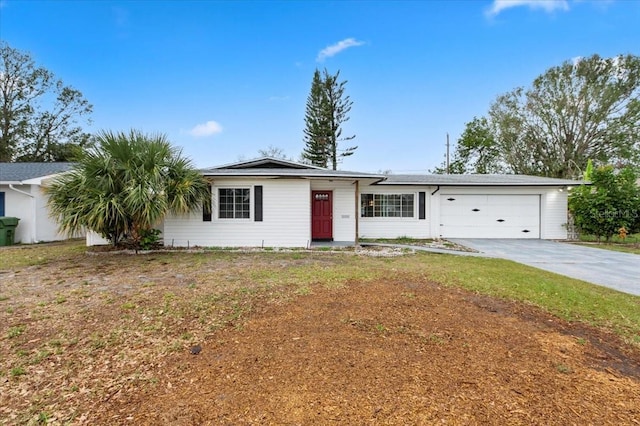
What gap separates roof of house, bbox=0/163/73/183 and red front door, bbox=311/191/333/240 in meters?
9.28

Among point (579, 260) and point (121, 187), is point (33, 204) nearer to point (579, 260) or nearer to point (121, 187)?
point (121, 187)

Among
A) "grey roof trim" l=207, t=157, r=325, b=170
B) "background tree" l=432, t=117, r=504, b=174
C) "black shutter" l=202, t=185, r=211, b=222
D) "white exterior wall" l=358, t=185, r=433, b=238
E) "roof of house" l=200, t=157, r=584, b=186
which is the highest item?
"background tree" l=432, t=117, r=504, b=174

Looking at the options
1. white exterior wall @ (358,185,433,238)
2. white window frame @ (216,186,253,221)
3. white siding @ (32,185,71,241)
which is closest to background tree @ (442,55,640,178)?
white exterior wall @ (358,185,433,238)

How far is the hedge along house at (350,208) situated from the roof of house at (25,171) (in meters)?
6.22

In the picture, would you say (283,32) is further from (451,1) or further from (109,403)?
(109,403)

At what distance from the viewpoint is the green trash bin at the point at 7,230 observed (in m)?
11.0

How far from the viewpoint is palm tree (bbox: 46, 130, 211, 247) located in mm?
8141

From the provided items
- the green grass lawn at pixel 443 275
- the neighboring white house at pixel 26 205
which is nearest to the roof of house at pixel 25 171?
the neighboring white house at pixel 26 205

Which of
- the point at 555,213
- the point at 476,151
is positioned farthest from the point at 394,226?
the point at 476,151

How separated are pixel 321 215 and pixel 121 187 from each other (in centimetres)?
671

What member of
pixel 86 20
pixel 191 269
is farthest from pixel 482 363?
pixel 86 20

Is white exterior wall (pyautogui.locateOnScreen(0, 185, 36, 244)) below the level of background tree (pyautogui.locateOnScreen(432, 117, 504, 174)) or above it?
below

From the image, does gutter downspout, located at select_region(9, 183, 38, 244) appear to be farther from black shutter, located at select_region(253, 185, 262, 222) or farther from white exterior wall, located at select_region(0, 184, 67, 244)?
black shutter, located at select_region(253, 185, 262, 222)

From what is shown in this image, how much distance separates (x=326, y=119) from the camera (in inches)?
1057
